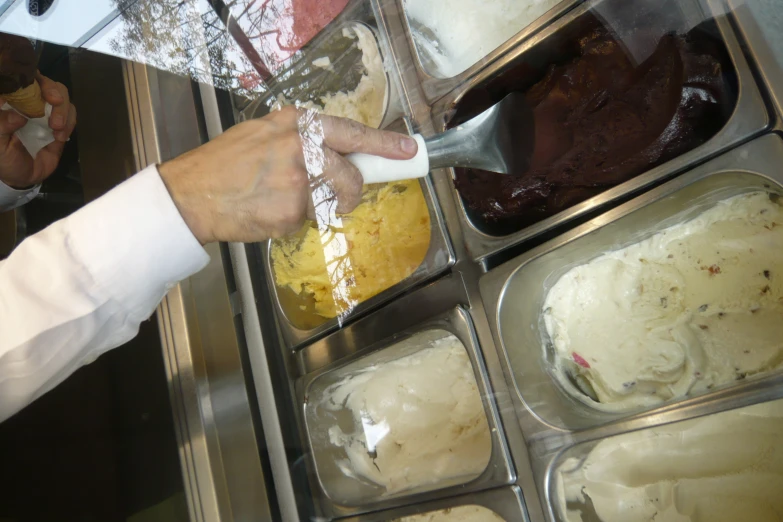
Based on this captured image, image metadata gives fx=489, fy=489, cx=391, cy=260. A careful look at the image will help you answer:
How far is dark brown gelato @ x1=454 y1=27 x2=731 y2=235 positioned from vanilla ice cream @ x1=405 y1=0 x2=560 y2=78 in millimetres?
293

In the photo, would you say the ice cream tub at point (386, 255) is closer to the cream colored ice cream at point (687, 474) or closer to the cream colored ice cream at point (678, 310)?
the cream colored ice cream at point (678, 310)

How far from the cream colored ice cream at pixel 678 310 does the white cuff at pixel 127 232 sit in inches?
41.9

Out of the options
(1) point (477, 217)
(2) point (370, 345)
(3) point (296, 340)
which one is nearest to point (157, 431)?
(3) point (296, 340)

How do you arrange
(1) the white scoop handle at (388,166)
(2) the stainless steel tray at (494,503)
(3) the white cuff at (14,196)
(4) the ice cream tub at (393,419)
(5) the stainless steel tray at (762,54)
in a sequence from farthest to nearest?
(3) the white cuff at (14,196) → (4) the ice cream tub at (393,419) → (2) the stainless steel tray at (494,503) → (1) the white scoop handle at (388,166) → (5) the stainless steel tray at (762,54)

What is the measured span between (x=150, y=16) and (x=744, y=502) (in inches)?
83.0

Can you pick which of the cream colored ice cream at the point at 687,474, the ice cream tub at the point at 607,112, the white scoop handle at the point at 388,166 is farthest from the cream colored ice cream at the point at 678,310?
the white scoop handle at the point at 388,166

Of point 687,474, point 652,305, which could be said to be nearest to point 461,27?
point 652,305

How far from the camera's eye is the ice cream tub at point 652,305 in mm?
1155

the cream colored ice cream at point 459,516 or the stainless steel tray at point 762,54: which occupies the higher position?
the stainless steel tray at point 762,54

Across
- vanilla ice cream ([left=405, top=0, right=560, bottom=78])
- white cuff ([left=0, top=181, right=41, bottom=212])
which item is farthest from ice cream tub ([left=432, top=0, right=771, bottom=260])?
white cuff ([left=0, top=181, right=41, bottom=212])

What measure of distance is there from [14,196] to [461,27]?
1626mm

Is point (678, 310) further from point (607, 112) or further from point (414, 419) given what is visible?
point (414, 419)

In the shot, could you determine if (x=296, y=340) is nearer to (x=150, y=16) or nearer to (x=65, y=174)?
(x=65, y=174)

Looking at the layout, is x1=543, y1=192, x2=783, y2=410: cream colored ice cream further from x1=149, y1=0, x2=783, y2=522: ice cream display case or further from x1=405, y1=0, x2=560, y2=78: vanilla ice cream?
x1=405, y1=0, x2=560, y2=78: vanilla ice cream
